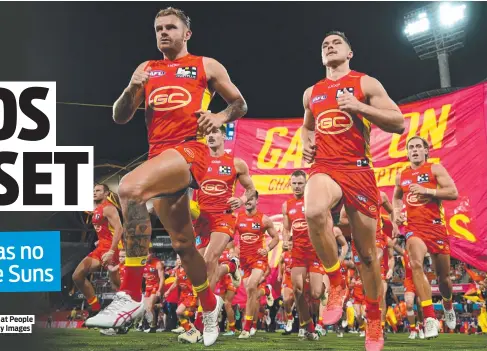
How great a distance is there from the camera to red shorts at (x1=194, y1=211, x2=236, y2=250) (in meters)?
7.38

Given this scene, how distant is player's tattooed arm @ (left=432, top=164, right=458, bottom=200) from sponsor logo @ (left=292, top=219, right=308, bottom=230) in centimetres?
194

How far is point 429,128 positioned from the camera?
12250mm

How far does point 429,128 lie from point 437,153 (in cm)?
61

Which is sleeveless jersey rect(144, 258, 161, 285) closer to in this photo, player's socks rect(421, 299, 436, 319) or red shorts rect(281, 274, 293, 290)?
red shorts rect(281, 274, 293, 290)

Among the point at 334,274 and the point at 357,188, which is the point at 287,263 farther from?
the point at 357,188

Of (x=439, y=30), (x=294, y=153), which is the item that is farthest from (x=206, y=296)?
(x=439, y=30)

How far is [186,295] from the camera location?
9.45 m

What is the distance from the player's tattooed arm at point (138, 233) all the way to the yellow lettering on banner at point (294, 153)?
9871 millimetres

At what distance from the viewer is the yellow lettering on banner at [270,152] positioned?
46.3 feet

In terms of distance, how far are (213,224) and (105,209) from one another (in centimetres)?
252

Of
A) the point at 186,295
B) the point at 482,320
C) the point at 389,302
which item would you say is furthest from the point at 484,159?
the point at 186,295

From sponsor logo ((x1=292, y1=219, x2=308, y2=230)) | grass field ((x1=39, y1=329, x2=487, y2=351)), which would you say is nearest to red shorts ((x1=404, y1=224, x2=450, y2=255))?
grass field ((x1=39, y1=329, x2=487, y2=351))

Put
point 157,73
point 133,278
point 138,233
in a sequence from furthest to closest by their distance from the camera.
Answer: point 157,73
point 138,233
point 133,278

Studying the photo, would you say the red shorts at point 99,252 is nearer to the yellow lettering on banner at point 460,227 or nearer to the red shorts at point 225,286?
the red shorts at point 225,286
